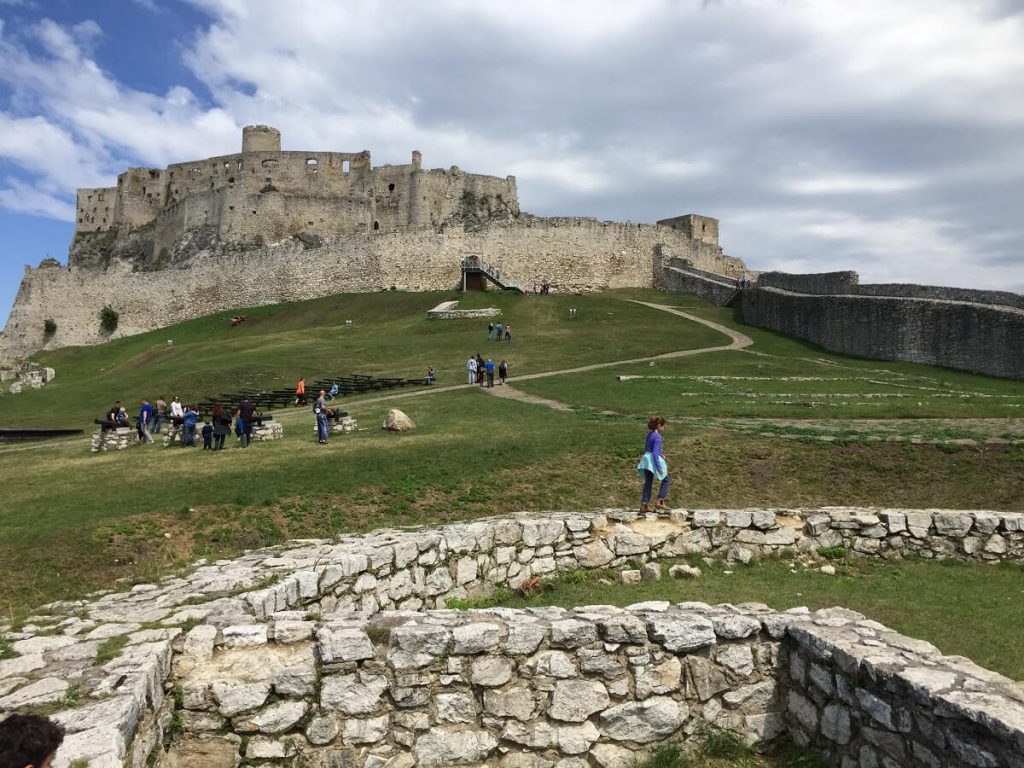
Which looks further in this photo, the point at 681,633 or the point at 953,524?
the point at 953,524

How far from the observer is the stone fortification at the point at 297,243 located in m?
64.1

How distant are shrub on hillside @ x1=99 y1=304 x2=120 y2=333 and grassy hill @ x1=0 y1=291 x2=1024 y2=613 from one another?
44.4 meters

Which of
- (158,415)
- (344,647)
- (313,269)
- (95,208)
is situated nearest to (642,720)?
(344,647)

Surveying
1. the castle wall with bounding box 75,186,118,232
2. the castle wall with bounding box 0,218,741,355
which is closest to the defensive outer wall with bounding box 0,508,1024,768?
the castle wall with bounding box 0,218,741,355

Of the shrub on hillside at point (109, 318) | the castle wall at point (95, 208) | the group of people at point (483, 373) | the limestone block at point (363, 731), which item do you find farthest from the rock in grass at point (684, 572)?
the castle wall at point (95, 208)

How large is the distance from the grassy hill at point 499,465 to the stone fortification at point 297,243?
32639 mm

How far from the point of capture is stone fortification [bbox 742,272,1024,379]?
100 feet

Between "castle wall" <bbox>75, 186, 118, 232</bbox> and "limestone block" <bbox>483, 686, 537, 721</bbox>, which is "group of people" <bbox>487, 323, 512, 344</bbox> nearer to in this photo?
"limestone block" <bbox>483, 686, 537, 721</bbox>

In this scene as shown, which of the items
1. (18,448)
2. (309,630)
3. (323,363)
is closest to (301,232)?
(323,363)

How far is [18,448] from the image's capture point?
23469 mm

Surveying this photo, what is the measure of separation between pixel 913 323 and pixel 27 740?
126 ft

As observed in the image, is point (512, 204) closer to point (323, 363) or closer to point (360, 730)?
point (323, 363)

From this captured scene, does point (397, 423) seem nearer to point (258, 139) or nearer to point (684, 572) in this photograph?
point (684, 572)

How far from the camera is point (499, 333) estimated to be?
41375 mm
